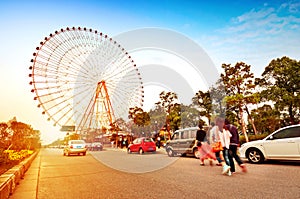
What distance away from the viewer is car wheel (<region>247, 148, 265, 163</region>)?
941cm

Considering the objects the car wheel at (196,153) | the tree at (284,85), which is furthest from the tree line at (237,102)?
the car wheel at (196,153)

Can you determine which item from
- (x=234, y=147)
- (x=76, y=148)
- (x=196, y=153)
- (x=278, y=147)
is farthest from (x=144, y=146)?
(x=234, y=147)

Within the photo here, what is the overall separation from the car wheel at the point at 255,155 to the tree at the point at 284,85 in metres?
16.2

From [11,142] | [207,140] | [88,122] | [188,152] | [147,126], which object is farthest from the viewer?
[147,126]

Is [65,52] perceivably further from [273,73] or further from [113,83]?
[273,73]

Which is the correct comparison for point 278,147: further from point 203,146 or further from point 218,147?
point 203,146

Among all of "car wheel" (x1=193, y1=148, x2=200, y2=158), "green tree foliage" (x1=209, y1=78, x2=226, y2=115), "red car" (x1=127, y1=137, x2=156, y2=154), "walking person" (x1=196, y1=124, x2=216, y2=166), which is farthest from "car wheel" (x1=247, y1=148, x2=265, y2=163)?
"green tree foliage" (x1=209, y1=78, x2=226, y2=115)

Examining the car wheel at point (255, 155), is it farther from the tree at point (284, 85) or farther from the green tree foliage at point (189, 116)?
the green tree foliage at point (189, 116)

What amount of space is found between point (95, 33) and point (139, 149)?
1375cm

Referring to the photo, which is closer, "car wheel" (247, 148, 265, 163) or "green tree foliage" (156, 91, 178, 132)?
"car wheel" (247, 148, 265, 163)

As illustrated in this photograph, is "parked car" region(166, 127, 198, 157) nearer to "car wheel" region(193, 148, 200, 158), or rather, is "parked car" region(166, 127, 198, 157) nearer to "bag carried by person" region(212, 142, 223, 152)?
"car wheel" region(193, 148, 200, 158)

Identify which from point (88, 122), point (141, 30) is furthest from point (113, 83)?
point (141, 30)

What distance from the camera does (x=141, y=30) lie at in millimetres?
24062

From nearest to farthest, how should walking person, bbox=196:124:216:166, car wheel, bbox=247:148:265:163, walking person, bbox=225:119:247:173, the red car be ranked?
walking person, bbox=225:119:247:173 < car wheel, bbox=247:148:265:163 < walking person, bbox=196:124:216:166 < the red car
